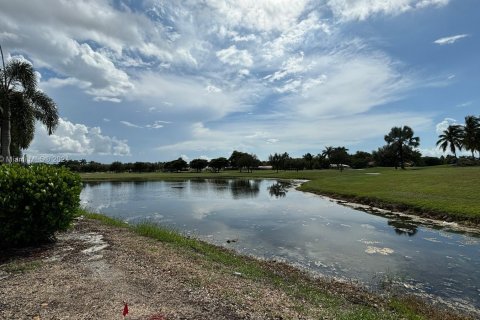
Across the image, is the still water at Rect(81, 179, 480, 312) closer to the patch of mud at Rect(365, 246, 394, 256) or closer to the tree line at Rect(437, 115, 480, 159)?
the patch of mud at Rect(365, 246, 394, 256)

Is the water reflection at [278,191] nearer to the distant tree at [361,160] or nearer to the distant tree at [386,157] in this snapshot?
the distant tree at [386,157]

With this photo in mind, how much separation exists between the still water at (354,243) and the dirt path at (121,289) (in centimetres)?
617

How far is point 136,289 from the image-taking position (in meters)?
7.91

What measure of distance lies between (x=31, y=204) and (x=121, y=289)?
5.44 m

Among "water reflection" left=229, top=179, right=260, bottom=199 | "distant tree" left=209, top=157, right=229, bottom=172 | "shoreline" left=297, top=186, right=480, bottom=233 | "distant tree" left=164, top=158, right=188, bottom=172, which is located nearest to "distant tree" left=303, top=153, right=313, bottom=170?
"distant tree" left=209, top=157, right=229, bottom=172

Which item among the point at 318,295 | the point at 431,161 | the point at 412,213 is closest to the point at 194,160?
the point at 431,161

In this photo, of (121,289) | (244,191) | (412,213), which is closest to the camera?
(121,289)

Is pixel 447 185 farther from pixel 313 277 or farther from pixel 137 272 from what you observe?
pixel 137 272

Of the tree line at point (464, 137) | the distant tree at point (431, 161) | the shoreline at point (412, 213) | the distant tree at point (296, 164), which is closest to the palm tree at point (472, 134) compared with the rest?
the tree line at point (464, 137)

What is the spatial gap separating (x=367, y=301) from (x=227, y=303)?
4851mm

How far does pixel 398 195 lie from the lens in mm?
34312

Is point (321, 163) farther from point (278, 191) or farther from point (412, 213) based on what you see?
point (412, 213)

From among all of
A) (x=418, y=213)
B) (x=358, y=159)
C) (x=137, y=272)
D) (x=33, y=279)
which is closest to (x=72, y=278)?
(x=33, y=279)

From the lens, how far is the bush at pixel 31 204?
1085cm
